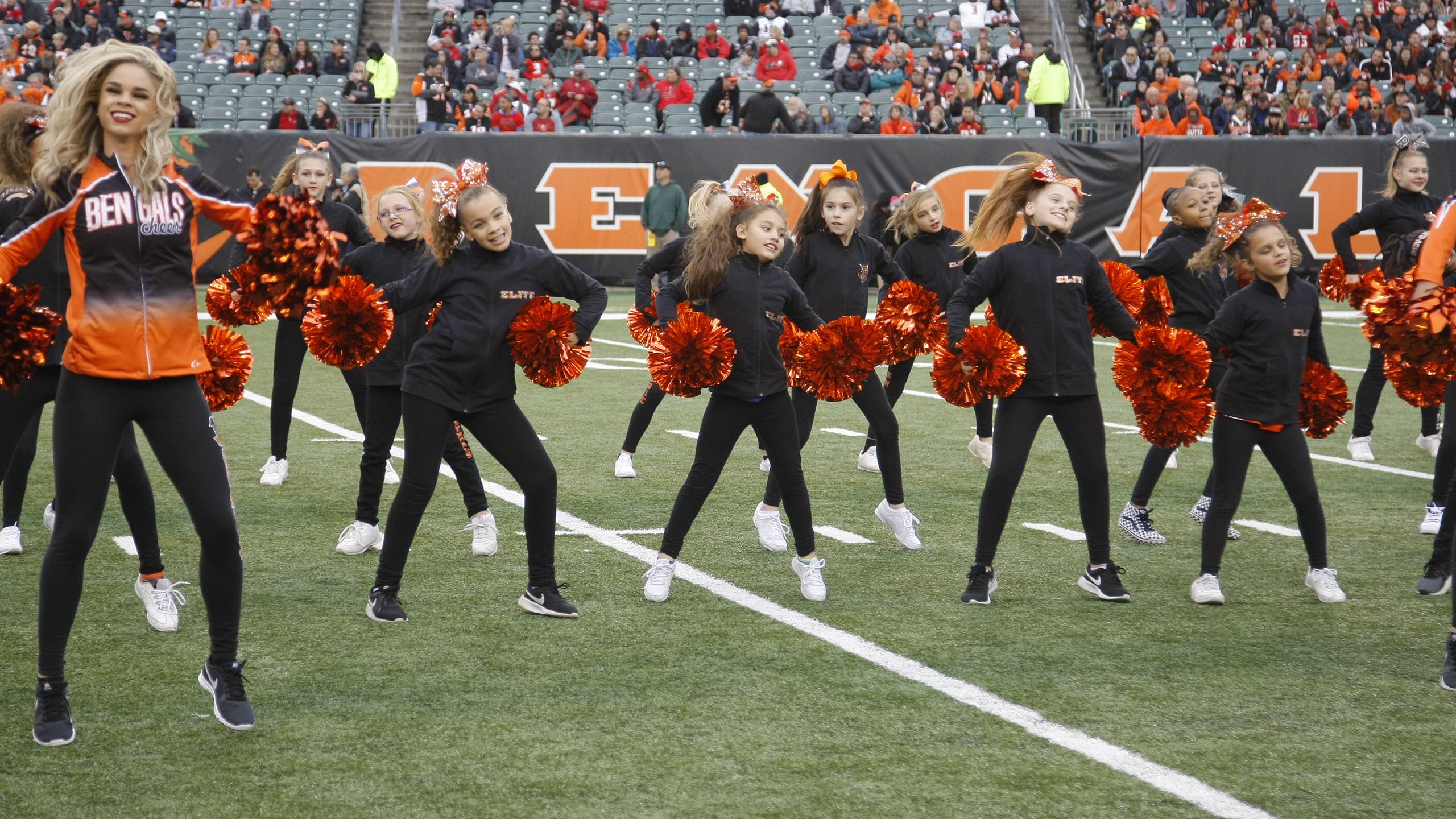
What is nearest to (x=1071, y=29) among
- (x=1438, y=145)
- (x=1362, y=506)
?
(x=1438, y=145)

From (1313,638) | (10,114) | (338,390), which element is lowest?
(338,390)

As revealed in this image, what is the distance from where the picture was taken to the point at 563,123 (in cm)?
2014

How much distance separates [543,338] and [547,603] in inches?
35.7

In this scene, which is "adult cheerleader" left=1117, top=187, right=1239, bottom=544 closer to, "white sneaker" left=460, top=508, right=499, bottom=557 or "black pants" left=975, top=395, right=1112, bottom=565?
"black pants" left=975, top=395, right=1112, bottom=565

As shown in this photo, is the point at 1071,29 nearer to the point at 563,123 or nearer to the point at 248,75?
the point at 563,123

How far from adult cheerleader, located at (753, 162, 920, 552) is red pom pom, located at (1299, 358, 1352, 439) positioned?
5.39 feet

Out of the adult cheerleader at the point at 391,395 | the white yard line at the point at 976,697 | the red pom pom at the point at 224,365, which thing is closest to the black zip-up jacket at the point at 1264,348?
the white yard line at the point at 976,697

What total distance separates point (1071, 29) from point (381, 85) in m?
11.7

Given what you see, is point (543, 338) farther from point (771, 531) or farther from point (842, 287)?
point (842, 287)

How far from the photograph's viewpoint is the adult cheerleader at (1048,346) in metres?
5.20

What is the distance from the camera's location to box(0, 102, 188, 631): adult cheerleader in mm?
4559

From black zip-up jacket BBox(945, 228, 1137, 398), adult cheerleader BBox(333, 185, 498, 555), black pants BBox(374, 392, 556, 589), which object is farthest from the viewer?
adult cheerleader BBox(333, 185, 498, 555)

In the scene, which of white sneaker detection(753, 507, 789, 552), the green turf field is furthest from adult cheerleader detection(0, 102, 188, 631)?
white sneaker detection(753, 507, 789, 552)

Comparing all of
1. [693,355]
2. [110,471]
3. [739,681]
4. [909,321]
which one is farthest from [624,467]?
[110,471]
